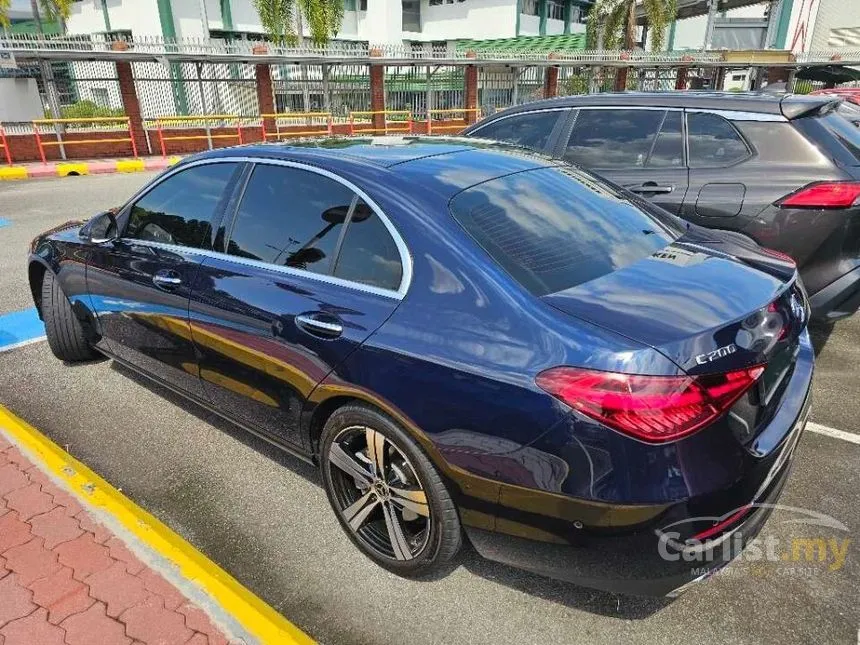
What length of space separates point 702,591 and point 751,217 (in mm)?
2575

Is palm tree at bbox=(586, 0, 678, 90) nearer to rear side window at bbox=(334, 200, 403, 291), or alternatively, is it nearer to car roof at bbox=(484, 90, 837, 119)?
car roof at bbox=(484, 90, 837, 119)

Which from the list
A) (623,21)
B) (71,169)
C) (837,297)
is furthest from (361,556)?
(623,21)

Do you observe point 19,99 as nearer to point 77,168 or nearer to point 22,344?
point 77,168

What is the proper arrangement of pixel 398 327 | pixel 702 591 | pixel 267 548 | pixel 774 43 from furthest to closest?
1. pixel 774 43
2. pixel 267 548
3. pixel 702 591
4. pixel 398 327

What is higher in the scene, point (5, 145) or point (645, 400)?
point (645, 400)

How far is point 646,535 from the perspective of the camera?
184 centimetres

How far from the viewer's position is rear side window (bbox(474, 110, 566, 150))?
5062 millimetres

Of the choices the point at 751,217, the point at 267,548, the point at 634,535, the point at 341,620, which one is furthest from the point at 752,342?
the point at 751,217

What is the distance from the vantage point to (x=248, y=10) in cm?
3844

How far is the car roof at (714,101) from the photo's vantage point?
401cm

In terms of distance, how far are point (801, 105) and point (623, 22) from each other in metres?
37.1

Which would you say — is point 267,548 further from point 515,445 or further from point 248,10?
point 248,10

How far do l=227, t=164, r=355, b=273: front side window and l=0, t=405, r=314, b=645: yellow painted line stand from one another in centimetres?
131

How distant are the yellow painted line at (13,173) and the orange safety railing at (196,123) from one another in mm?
4598
